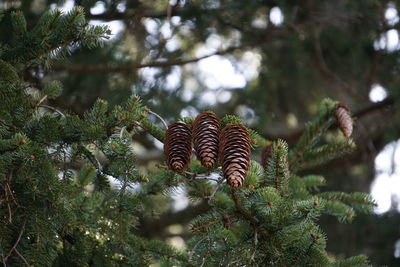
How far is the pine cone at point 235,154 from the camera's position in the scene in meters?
1.74

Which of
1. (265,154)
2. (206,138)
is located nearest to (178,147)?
(206,138)

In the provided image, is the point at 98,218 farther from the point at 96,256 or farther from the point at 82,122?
the point at 82,122

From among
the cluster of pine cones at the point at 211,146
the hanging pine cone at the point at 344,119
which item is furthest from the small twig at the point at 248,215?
the hanging pine cone at the point at 344,119

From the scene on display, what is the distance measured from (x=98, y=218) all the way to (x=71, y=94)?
6.73ft

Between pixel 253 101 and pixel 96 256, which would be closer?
pixel 96 256

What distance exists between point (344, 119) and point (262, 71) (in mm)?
3366

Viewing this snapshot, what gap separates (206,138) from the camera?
A: 6.11ft

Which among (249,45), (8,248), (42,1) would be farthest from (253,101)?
(8,248)


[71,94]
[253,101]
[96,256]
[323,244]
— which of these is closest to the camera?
[323,244]

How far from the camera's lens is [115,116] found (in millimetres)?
1976

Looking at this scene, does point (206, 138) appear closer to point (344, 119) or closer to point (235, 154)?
point (235, 154)

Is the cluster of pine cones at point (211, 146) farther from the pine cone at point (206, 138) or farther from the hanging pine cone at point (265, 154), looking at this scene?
the hanging pine cone at point (265, 154)

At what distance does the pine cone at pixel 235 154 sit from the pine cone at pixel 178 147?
0.39 feet

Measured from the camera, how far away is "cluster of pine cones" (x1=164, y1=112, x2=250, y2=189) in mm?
1763
